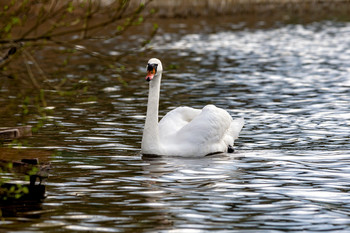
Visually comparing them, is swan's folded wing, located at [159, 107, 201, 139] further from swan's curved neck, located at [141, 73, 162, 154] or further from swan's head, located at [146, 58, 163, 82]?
swan's head, located at [146, 58, 163, 82]

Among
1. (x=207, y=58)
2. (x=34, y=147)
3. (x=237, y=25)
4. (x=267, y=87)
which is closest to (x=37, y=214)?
(x=34, y=147)

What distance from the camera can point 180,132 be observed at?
1471 cm

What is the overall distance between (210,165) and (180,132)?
1.12 m

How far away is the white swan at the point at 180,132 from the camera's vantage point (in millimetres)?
14430

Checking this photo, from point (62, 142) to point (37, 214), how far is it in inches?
221

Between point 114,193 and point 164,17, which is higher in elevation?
point 164,17

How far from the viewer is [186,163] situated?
14.0m

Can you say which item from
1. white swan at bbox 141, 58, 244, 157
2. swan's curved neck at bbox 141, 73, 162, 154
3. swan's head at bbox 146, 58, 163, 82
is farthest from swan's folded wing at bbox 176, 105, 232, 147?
swan's head at bbox 146, 58, 163, 82

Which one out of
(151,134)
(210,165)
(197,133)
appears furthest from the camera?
(197,133)

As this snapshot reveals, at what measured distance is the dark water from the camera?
1020 centimetres

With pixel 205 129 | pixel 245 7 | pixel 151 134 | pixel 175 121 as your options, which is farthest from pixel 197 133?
pixel 245 7

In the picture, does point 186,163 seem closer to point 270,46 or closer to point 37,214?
point 37,214

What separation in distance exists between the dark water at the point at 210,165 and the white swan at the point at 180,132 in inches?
10.0

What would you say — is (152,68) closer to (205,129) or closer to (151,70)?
(151,70)
